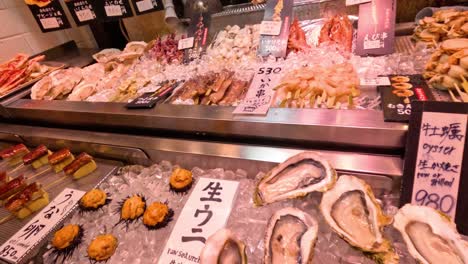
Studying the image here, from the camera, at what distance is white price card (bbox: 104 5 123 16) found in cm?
317

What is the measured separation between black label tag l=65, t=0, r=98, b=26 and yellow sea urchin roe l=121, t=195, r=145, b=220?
274cm

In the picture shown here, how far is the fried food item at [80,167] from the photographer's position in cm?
205

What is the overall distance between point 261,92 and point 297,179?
2.38ft

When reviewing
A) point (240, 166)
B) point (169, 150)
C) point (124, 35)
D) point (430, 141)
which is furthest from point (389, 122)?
point (124, 35)

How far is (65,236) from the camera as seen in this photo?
5.12ft

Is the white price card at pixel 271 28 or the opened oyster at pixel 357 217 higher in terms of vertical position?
the white price card at pixel 271 28

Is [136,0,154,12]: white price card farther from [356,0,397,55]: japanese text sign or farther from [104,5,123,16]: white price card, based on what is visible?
[356,0,397,55]: japanese text sign

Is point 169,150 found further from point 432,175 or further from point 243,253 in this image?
point 432,175

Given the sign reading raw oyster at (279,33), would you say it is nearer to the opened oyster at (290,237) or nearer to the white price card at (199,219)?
the white price card at (199,219)

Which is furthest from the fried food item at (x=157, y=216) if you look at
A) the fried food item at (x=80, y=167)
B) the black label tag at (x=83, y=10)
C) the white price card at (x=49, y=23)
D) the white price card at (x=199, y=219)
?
the white price card at (x=49, y=23)

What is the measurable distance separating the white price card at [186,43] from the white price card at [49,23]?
220 cm

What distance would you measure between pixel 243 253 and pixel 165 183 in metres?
0.86

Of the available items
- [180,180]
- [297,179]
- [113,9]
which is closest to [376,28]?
[297,179]

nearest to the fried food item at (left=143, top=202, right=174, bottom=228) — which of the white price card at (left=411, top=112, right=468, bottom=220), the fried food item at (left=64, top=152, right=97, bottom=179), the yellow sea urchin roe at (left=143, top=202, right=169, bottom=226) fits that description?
the yellow sea urchin roe at (left=143, top=202, right=169, bottom=226)
